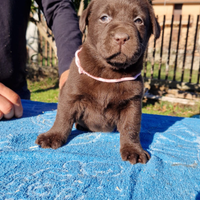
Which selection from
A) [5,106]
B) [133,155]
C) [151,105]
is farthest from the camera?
[151,105]

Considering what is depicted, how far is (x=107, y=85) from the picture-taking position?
1.58 metres

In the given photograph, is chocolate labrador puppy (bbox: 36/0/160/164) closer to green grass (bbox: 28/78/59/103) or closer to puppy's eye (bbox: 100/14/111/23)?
puppy's eye (bbox: 100/14/111/23)

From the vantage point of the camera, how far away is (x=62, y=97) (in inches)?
65.4

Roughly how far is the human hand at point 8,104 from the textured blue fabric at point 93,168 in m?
0.09

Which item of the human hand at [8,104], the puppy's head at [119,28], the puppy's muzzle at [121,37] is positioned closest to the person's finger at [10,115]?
the human hand at [8,104]

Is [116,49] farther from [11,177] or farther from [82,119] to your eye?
[11,177]

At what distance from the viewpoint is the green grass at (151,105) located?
4953 millimetres

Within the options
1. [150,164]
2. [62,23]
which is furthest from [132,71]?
[62,23]

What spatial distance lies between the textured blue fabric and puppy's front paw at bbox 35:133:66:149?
0.04 meters

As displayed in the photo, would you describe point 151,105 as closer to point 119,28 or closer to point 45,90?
point 45,90

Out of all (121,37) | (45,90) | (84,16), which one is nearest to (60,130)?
(121,37)

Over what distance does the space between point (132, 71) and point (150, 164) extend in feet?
2.23

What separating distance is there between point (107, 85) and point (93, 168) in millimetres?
589

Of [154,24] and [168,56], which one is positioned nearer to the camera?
[154,24]
